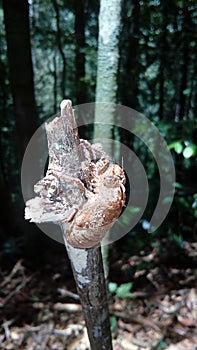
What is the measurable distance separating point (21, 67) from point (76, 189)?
1.29 meters

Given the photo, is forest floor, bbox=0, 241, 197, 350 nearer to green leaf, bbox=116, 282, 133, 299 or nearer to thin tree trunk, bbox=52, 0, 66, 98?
green leaf, bbox=116, 282, 133, 299

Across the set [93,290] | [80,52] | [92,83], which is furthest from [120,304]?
[80,52]

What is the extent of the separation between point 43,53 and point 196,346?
1925 millimetres

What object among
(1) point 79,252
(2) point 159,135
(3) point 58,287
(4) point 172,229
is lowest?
(3) point 58,287

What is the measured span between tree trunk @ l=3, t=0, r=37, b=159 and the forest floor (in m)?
0.74

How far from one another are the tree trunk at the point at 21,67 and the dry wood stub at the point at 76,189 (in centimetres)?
121

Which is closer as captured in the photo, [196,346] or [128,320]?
[196,346]

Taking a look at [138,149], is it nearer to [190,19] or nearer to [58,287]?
[190,19]

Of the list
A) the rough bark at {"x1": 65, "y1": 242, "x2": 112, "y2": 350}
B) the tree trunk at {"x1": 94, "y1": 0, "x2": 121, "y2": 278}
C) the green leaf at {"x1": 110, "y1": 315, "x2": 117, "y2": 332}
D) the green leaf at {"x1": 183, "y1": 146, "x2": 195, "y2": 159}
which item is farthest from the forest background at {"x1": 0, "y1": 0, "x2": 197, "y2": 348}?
the rough bark at {"x1": 65, "y1": 242, "x2": 112, "y2": 350}

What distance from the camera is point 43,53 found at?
2371mm

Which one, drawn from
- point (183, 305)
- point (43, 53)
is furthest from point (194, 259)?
point (43, 53)

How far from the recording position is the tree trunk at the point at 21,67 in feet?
5.71

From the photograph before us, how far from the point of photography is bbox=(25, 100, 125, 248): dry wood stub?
706 mm

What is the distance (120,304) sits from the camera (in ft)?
5.65
